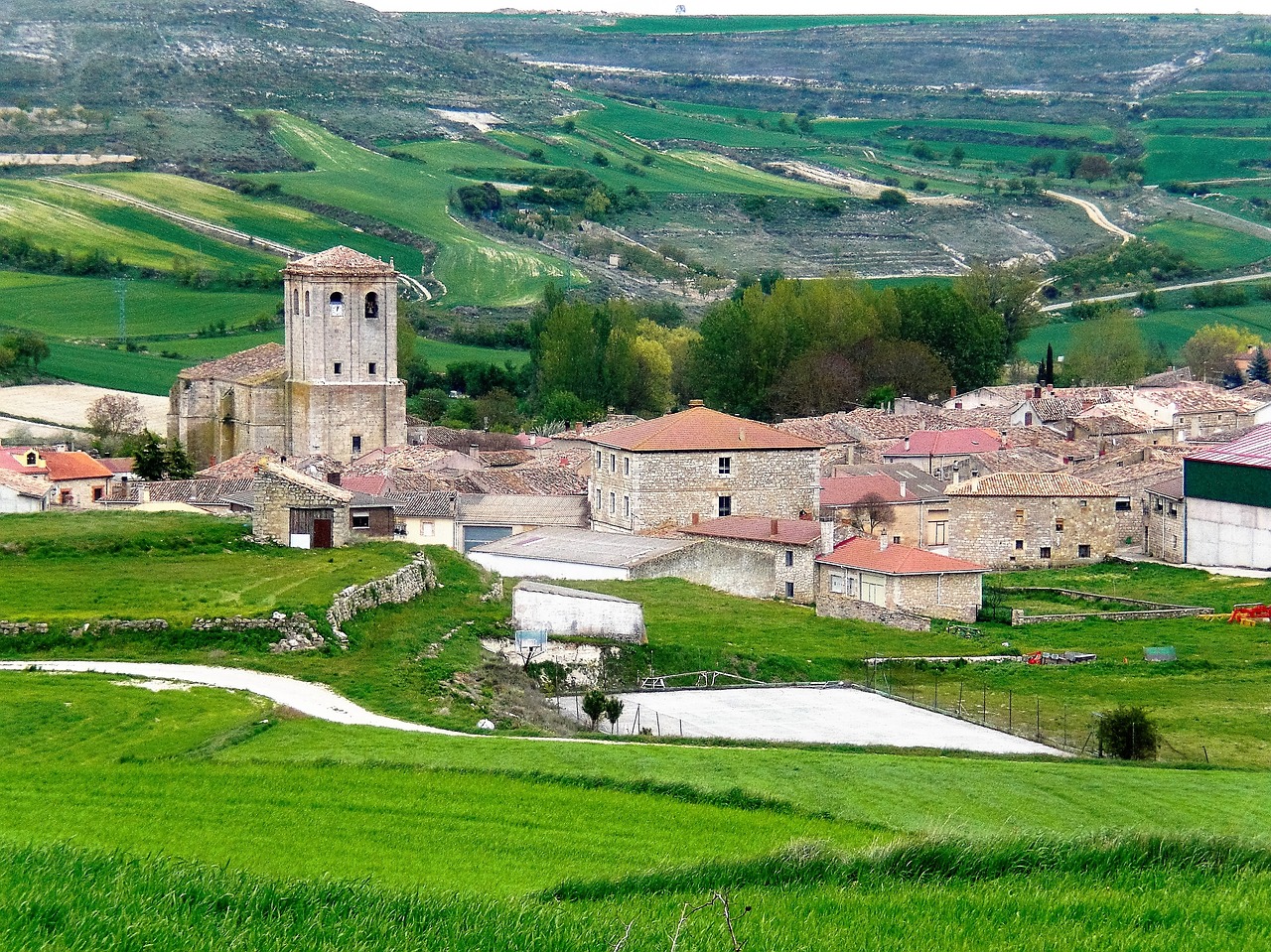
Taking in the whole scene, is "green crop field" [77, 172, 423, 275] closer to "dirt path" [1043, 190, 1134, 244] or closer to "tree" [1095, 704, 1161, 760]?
"dirt path" [1043, 190, 1134, 244]

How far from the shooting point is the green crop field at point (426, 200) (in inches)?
5012

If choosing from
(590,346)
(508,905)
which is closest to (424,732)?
(508,905)

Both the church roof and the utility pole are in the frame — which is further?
the utility pole

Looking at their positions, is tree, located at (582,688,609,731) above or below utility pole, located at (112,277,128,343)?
below

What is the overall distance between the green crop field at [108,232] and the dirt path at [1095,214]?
68190 millimetres

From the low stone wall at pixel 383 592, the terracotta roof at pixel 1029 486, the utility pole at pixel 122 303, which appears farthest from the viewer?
the utility pole at pixel 122 303

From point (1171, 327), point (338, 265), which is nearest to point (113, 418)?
point (338, 265)

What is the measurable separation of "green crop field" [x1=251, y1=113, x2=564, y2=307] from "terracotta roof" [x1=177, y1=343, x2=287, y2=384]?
167 ft

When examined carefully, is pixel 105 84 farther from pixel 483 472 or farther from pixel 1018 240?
pixel 483 472

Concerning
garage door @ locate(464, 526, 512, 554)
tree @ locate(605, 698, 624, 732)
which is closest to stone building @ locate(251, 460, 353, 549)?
tree @ locate(605, 698, 624, 732)

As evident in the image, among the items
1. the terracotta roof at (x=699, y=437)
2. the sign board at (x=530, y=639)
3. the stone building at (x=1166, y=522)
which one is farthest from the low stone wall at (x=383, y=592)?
the stone building at (x=1166, y=522)

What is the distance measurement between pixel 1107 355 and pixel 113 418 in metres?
50.0

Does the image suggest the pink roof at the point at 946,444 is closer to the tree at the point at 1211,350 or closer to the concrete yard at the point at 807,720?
the concrete yard at the point at 807,720

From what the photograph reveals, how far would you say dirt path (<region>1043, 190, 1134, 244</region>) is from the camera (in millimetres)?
A: 160562
